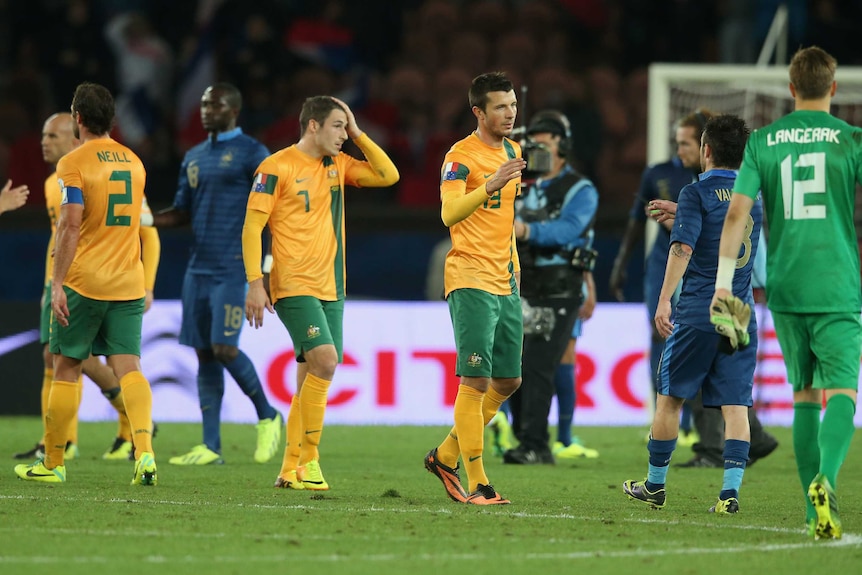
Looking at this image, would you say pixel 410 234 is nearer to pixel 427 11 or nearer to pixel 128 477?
pixel 427 11

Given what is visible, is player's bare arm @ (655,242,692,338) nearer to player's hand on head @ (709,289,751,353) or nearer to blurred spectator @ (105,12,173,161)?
player's hand on head @ (709,289,751,353)

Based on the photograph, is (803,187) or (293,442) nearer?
(803,187)

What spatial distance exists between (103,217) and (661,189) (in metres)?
4.46

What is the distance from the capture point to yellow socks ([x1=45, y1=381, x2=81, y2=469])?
26.4ft

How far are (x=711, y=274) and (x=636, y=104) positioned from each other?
11.0 meters

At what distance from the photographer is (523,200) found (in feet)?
33.2

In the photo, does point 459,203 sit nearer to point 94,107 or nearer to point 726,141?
point 726,141

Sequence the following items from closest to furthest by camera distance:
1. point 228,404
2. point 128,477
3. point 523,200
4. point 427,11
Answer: point 128,477 → point 523,200 → point 228,404 → point 427,11

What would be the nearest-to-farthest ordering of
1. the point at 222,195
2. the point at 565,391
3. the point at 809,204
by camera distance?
the point at 809,204, the point at 222,195, the point at 565,391

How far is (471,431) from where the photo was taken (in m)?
7.36

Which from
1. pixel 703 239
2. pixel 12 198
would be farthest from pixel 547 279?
pixel 12 198

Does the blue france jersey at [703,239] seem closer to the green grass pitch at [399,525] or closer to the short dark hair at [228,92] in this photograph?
the green grass pitch at [399,525]

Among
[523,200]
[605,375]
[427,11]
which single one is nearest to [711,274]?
[523,200]

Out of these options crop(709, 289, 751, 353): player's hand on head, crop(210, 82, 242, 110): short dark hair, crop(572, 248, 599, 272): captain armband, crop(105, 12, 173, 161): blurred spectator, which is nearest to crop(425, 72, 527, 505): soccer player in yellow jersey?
crop(709, 289, 751, 353): player's hand on head
